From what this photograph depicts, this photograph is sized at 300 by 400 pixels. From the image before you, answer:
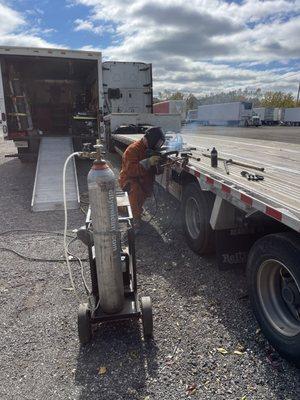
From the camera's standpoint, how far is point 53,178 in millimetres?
8094

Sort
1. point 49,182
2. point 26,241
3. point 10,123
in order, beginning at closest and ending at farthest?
1. point 26,241
2. point 49,182
3. point 10,123

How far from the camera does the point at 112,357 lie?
9.37ft

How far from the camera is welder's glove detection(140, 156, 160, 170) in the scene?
16.4ft

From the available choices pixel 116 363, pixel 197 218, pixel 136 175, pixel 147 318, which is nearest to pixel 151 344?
pixel 147 318

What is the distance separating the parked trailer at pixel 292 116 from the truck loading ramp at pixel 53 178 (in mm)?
53826

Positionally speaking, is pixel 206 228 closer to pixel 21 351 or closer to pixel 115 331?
pixel 115 331

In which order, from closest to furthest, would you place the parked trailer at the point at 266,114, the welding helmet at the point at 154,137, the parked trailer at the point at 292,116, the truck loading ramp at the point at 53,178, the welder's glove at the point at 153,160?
the welder's glove at the point at 153,160 → the welding helmet at the point at 154,137 → the truck loading ramp at the point at 53,178 → the parked trailer at the point at 292,116 → the parked trailer at the point at 266,114

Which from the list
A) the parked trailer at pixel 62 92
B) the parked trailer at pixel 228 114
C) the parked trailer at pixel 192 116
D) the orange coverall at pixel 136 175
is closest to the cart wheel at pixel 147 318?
the orange coverall at pixel 136 175

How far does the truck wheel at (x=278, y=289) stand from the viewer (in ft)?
8.24

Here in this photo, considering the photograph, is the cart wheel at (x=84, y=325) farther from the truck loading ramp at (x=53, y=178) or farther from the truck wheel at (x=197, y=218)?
the truck loading ramp at (x=53, y=178)

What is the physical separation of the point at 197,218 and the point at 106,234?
2.12 metres

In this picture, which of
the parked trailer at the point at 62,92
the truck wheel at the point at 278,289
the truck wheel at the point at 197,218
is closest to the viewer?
the truck wheel at the point at 278,289

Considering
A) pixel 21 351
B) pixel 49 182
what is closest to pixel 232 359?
pixel 21 351

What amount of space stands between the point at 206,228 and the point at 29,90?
11.7 metres
